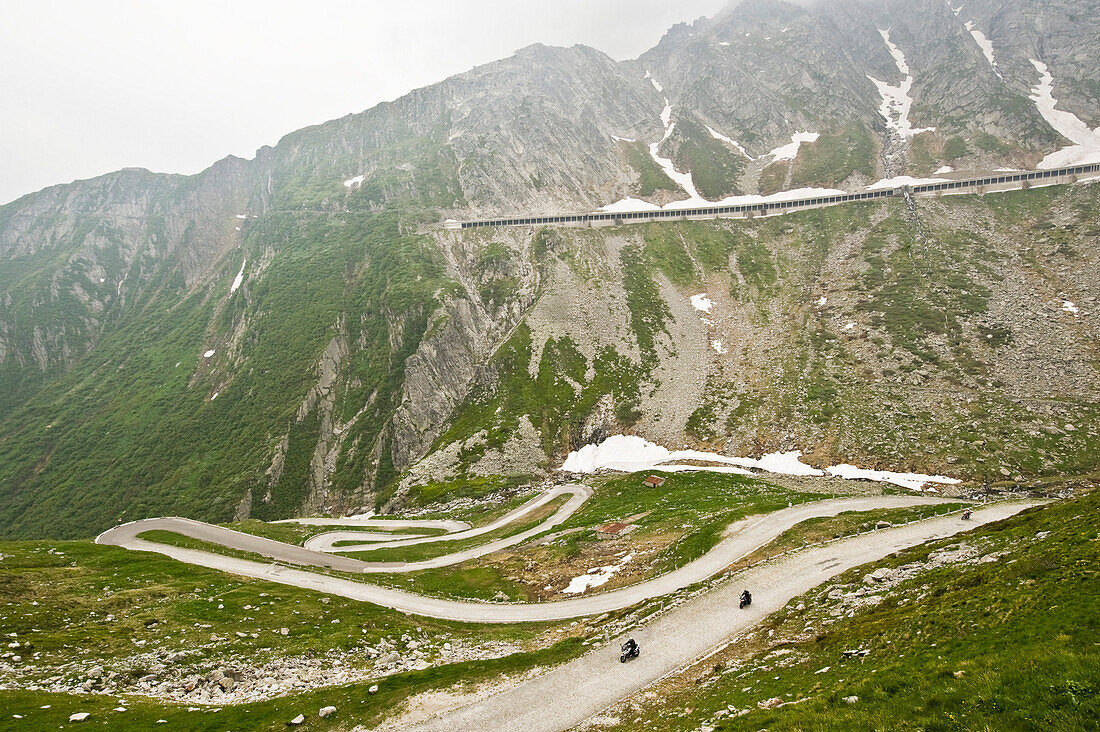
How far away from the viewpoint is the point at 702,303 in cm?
12912

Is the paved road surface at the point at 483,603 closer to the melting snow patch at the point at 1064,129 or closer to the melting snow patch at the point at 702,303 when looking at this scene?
the melting snow patch at the point at 702,303

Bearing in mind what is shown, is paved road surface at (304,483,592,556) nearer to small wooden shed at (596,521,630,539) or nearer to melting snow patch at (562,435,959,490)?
small wooden shed at (596,521,630,539)

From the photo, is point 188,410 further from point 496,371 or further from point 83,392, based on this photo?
point 496,371

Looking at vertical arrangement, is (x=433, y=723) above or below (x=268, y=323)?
below

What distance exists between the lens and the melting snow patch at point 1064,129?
146125mm

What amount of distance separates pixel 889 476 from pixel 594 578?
170 ft

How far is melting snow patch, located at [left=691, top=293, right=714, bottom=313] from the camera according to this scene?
127 m

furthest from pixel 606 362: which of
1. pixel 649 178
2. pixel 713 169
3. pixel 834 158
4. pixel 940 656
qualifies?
pixel 834 158

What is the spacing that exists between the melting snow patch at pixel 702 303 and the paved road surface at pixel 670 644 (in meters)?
90.3

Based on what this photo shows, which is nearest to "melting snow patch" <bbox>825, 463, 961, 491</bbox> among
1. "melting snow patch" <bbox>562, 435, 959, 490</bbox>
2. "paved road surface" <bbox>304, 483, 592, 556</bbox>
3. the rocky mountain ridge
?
"melting snow patch" <bbox>562, 435, 959, 490</bbox>

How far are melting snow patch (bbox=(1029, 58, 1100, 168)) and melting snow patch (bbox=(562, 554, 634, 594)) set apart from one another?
186591 millimetres

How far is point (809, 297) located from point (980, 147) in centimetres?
10212

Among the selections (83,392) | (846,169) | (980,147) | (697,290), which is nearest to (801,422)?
(697,290)

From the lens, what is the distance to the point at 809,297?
396ft
